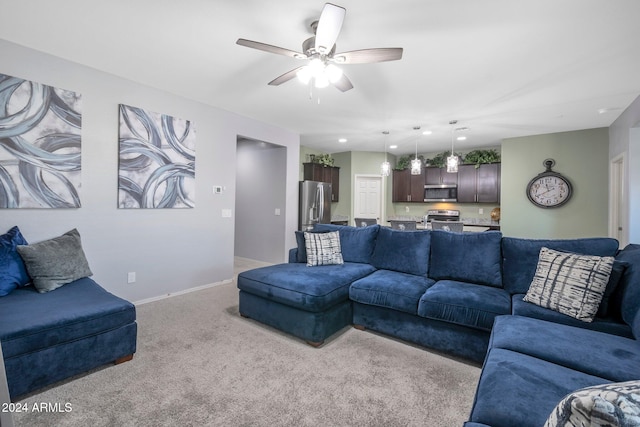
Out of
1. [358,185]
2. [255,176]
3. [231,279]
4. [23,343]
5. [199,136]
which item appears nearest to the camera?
[23,343]

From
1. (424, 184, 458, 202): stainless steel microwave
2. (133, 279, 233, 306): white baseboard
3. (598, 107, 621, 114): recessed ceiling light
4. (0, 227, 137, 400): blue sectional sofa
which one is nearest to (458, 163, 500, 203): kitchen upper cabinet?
(424, 184, 458, 202): stainless steel microwave

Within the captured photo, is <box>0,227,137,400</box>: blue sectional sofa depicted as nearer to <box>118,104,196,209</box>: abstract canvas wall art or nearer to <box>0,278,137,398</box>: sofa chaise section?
<box>0,278,137,398</box>: sofa chaise section

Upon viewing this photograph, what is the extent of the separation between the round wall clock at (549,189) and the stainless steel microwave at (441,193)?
150 cm

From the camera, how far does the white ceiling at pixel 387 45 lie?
210cm

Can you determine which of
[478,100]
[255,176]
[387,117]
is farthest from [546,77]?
[255,176]

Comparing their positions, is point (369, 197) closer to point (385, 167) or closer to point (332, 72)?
point (385, 167)

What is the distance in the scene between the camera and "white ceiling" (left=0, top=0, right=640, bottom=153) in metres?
2.10

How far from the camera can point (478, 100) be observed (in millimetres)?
3770

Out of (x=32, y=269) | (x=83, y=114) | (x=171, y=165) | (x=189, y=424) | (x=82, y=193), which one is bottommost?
(x=189, y=424)

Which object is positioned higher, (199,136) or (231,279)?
(199,136)

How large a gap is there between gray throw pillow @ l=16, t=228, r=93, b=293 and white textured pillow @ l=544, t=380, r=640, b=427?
3278mm

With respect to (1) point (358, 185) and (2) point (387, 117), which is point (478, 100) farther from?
(1) point (358, 185)

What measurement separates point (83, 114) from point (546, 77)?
4.88 m

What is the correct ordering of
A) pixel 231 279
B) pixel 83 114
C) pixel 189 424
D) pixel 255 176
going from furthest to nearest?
pixel 255 176 < pixel 231 279 < pixel 83 114 < pixel 189 424
